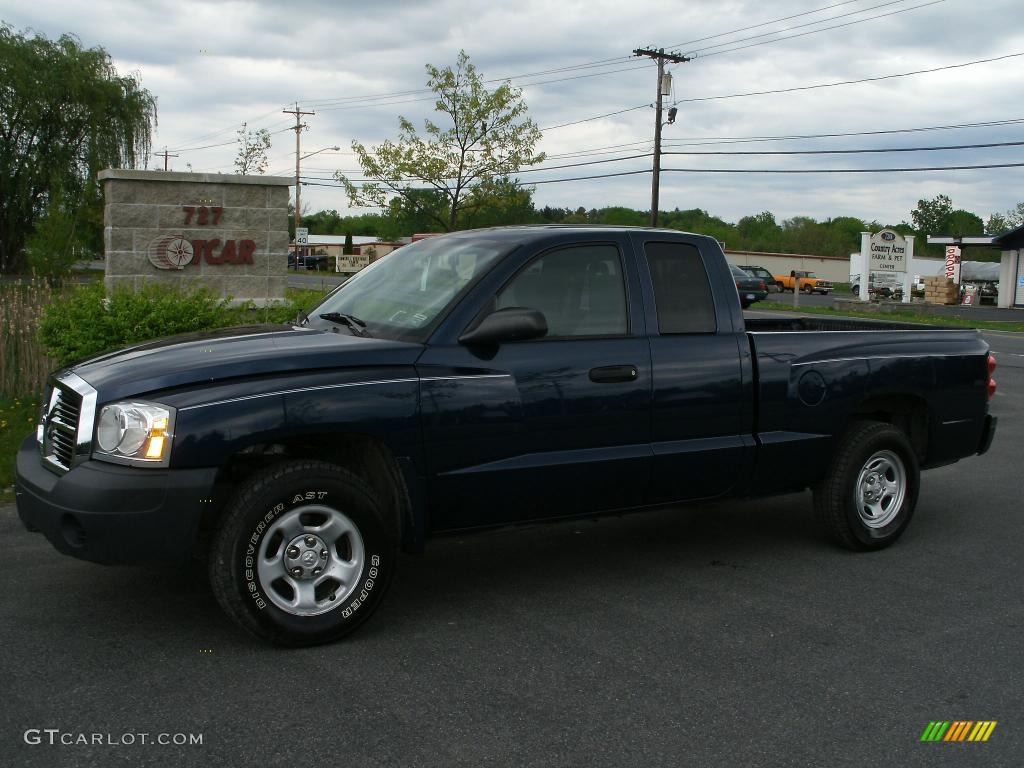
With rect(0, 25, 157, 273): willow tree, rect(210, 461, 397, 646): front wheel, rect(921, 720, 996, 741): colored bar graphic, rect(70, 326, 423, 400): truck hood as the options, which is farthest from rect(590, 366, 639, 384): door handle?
rect(0, 25, 157, 273): willow tree

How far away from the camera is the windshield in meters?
4.97

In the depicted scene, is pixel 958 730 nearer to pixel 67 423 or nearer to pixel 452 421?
pixel 452 421

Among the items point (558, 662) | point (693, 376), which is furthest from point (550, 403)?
point (558, 662)

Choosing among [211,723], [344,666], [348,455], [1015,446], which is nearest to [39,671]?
[211,723]

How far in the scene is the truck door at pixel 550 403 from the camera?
473cm

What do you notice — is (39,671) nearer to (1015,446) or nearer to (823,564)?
(823,564)

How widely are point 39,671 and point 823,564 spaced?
405cm

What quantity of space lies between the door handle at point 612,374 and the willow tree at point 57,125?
40.0 m

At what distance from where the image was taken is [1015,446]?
10047mm

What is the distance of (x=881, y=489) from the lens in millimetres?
6207

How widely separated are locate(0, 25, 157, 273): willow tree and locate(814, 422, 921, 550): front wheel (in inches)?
1569

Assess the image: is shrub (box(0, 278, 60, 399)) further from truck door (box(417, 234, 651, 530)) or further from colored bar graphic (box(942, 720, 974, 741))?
colored bar graphic (box(942, 720, 974, 741))

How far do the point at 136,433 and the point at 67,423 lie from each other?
537mm

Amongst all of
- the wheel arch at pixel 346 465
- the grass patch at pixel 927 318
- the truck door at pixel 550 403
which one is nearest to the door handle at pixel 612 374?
the truck door at pixel 550 403
